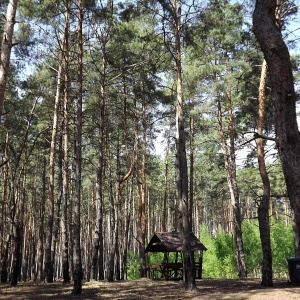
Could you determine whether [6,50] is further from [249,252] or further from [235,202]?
[249,252]

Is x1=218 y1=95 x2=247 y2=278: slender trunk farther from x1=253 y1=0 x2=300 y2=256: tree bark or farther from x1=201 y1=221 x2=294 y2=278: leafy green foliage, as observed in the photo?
x1=253 y1=0 x2=300 y2=256: tree bark

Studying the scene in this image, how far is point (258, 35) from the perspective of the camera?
4.32 meters

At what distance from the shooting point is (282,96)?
4.04 meters

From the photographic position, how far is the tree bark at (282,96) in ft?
12.5

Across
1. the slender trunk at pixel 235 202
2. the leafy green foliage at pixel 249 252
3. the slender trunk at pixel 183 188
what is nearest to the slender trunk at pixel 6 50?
the slender trunk at pixel 183 188

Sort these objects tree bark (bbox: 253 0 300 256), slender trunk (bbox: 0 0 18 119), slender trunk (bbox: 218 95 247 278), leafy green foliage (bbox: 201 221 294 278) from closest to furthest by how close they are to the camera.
→ tree bark (bbox: 253 0 300 256) → slender trunk (bbox: 0 0 18 119) → slender trunk (bbox: 218 95 247 278) → leafy green foliage (bbox: 201 221 294 278)

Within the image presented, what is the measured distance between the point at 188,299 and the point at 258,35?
23.1ft

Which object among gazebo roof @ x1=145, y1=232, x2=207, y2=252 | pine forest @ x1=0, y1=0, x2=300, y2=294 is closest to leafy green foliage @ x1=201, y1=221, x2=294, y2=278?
pine forest @ x1=0, y1=0, x2=300, y2=294

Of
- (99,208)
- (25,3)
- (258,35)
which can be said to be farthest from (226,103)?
(258,35)

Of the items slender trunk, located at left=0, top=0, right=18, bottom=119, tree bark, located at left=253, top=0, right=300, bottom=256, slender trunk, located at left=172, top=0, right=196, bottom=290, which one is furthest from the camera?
slender trunk, located at left=172, top=0, right=196, bottom=290

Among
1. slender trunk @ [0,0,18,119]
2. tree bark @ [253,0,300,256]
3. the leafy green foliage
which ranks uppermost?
slender trunk @ [0,0,18,119]

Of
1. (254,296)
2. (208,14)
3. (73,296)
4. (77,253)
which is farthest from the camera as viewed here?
(208,14)

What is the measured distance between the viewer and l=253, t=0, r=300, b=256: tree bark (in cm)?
382

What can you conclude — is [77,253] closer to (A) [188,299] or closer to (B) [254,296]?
(A) [188,299]
